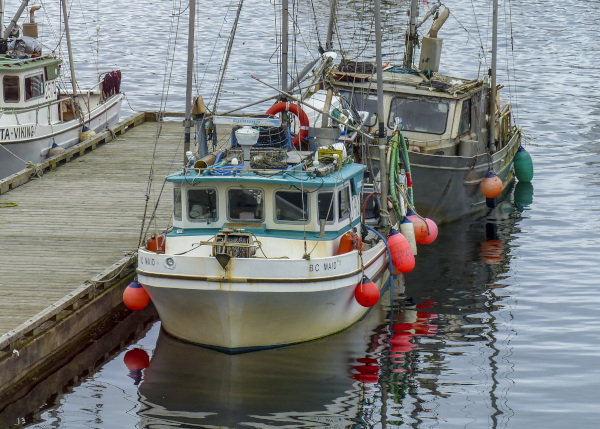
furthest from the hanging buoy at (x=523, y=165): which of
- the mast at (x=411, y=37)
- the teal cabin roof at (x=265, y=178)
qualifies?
the teal cabin roof at (x=265, y=178)

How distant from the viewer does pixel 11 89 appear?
1083 inches

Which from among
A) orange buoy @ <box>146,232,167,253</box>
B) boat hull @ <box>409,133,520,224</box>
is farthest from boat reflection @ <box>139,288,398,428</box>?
boat hull @ <box>409,133,520,224</box>

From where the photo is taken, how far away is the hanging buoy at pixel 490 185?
25625 millimetres

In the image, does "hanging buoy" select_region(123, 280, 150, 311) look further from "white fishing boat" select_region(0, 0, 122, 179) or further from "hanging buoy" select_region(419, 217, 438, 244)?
"white fishing boat" select_region(0, 0, 122, 179)

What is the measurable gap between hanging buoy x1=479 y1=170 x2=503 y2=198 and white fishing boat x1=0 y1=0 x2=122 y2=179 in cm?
1059

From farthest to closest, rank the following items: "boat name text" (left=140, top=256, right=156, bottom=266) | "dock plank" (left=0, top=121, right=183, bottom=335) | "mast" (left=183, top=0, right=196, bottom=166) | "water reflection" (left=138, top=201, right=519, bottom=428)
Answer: "mast" (left=183, top=0, right=196, bottom=166) → "dock plank" (left=0, top=121, right=183, bottom=335) → "boat name text" (left=140, top=256, right=156, bottom=266) → "water reflection" (left=138, top=201, right=519, bottom=428)

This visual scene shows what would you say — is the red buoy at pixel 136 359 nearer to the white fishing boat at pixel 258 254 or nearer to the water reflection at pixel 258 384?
the water reflection at pixel 258 384

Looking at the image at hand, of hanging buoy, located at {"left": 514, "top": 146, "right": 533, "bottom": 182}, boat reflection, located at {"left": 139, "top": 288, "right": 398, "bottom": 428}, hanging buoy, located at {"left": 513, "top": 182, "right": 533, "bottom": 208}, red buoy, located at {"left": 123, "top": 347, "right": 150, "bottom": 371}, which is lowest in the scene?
hanging buoy, located at {"left": 513, "top": 182, "right": 533, "bottom": 208}

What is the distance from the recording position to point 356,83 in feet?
81.9

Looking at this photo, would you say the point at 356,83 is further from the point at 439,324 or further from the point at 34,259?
the point at 34,259

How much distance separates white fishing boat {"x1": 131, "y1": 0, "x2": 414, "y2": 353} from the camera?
16.3m

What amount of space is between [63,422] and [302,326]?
4096 millimetres

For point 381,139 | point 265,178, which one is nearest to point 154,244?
point 265,178

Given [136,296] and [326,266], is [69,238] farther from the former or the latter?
[326,266]
